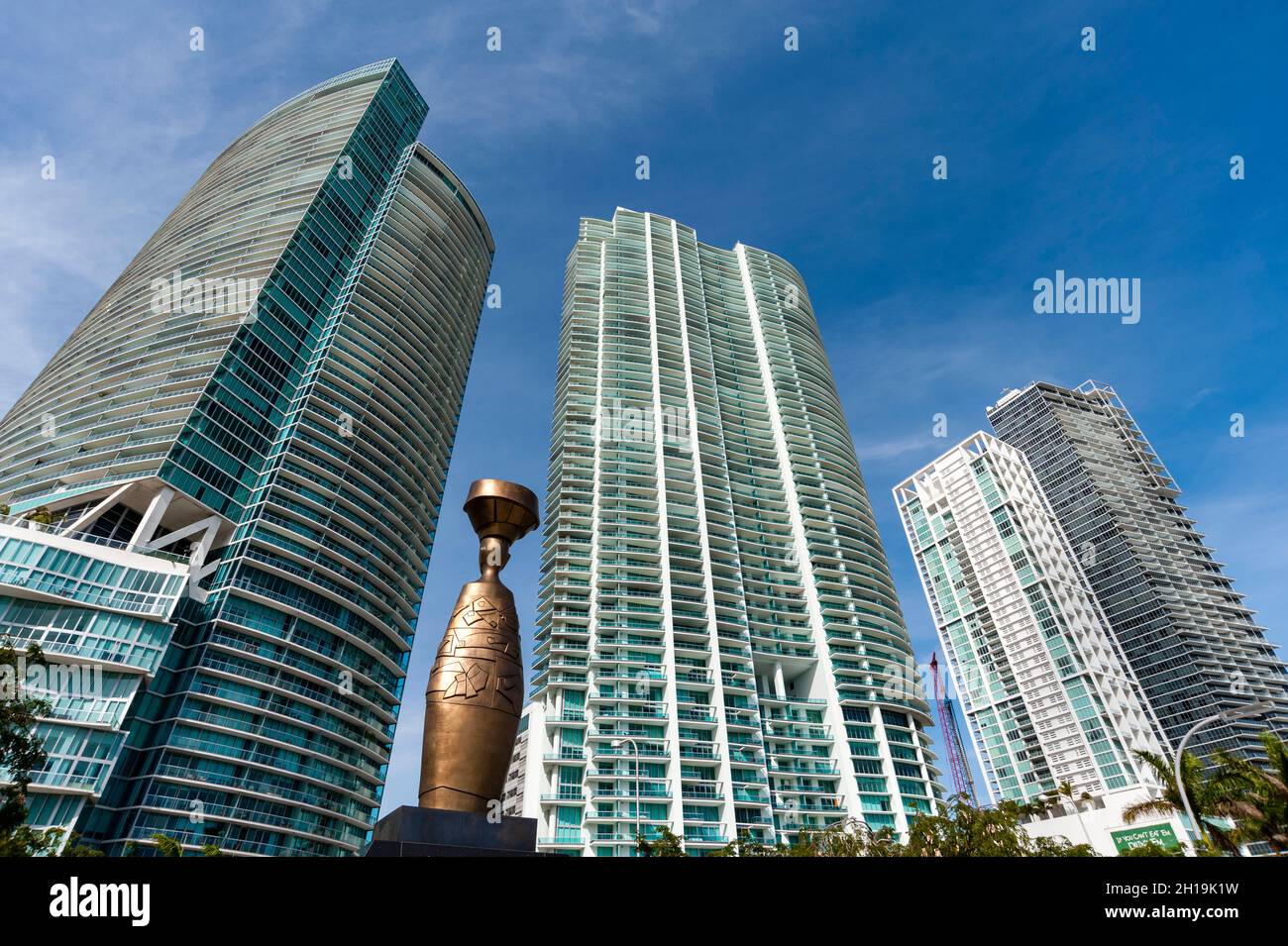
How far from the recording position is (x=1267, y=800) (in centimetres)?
3222

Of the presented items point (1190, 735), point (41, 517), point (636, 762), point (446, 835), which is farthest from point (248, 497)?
point (1190, 735)

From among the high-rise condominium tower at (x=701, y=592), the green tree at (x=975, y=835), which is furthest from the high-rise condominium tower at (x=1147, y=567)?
the green tree at (x=975, y=835)

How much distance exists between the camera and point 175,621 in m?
60.3

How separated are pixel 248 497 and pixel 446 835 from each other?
67.4 metres

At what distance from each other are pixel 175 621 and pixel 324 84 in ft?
327

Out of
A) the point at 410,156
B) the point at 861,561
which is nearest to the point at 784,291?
the point at 861,561

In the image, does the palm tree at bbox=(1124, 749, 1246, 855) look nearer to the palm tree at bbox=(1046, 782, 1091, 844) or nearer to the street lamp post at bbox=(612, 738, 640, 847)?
the palm tree at bbox=(1046, 782, 1091, 844)

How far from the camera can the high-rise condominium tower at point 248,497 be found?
53.9 m

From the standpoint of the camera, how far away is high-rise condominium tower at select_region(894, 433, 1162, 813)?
314ft

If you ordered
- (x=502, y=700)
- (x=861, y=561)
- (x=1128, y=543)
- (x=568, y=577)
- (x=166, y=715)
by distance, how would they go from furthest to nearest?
(x=1128, y=543) → (x=861, y=561) → (x=568, y=577) → (x=166, y=715) → (x=502, y=700)

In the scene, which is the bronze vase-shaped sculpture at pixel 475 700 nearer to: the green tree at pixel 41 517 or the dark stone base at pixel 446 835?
the dark stone base at pixel 446 835

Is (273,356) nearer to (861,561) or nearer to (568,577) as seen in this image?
(568,577)

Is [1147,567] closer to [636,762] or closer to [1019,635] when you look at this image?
[1019,635]
